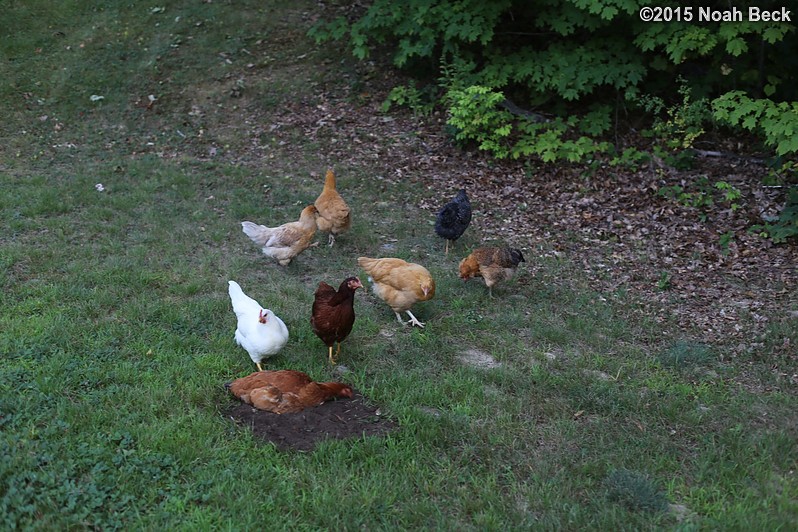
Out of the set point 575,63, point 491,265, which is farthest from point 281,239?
point 575,63

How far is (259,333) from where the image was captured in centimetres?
512

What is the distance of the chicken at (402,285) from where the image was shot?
6.15 meters

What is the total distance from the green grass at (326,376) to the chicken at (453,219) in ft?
1.06

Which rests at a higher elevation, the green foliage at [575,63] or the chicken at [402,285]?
the green foliage at [575,63]

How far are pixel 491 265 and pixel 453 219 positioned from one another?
1.10m

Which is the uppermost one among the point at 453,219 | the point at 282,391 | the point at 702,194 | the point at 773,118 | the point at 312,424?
the point at 773,118

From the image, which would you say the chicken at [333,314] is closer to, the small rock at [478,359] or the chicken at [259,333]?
the chicken at [259,333]

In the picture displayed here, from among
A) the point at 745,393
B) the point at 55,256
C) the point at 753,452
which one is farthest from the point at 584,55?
the point at 55,256

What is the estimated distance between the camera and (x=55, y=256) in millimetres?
7059

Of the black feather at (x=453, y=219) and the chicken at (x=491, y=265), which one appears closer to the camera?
the chicken at (x=491, y=265)

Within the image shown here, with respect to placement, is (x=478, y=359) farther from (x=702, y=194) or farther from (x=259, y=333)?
(x=702, y=194)

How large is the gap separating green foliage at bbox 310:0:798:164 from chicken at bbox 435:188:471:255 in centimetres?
265

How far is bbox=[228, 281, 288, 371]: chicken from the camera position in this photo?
5.12 meters

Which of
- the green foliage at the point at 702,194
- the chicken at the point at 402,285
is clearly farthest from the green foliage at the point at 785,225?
the chicken at the point at 402,285
